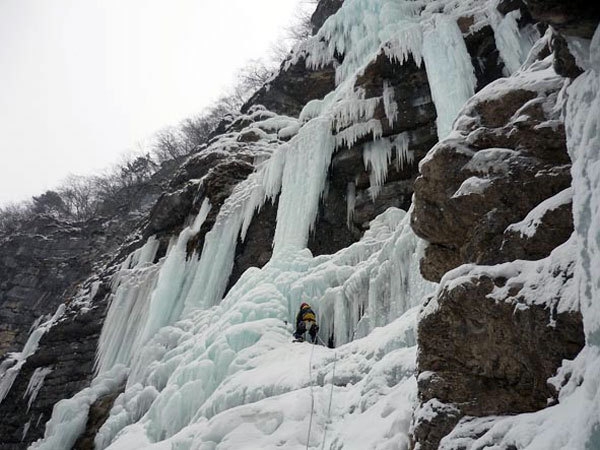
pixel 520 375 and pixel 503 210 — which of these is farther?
pixel 503 210

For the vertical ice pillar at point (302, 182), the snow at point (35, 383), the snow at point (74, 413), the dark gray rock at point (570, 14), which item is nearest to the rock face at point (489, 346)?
the dark gray rock at point (570, 14)

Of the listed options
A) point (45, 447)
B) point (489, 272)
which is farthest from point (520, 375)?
point (45, 447)

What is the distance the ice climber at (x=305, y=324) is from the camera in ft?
21.8

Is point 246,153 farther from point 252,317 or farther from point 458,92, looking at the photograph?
point 252,317

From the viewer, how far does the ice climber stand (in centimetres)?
664

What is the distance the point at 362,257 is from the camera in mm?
8195

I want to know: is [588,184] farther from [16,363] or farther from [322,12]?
[322,12]

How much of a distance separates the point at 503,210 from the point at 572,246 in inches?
28.2

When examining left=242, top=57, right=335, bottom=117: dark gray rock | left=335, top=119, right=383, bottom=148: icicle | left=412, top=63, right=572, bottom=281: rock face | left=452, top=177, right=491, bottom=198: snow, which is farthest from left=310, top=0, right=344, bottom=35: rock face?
left=452, top=177, right=491, bottom=198: snow

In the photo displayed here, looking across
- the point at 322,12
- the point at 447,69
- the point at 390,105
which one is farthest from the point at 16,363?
the point at 322,12

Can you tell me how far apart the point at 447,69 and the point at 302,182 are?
160 inches

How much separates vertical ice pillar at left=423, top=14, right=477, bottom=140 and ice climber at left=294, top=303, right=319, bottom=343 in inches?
185

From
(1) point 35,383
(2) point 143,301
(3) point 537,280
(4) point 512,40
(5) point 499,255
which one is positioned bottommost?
(3) point 537,280

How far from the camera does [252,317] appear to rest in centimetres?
746
